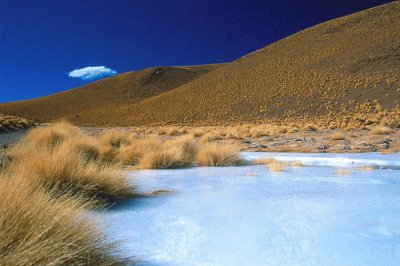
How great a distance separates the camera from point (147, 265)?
2.36 metres

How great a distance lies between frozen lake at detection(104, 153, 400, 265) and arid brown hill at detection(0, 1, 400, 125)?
3401 cm

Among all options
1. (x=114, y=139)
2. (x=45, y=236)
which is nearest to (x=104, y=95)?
(x=114, y=139)

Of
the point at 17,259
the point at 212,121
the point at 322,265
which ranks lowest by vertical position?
the point at 212,121

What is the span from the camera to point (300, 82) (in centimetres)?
5197

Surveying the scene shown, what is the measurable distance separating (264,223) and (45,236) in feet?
5.79

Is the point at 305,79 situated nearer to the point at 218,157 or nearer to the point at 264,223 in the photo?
the point at 218,157

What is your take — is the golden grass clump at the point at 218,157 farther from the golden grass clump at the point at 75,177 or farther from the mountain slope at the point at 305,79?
the mountain slope at the point at 305,79

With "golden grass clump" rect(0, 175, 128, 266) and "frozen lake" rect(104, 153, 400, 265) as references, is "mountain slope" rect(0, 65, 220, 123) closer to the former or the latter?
"frozen lake" rect(104, 153, 400, 265)

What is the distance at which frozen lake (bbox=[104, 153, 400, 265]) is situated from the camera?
254 centimetres

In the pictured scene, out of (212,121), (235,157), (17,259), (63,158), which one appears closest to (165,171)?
(235,157)

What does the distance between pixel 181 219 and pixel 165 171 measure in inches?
143

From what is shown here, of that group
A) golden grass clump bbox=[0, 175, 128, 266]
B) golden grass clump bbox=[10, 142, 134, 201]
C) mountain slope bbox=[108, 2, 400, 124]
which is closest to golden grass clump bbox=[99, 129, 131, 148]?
golden grass clump bbox=[10, 142, 134, 201]

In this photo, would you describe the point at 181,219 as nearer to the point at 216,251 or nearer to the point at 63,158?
the point at 216,251

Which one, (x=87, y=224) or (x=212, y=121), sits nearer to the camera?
(x=87, y=224)
